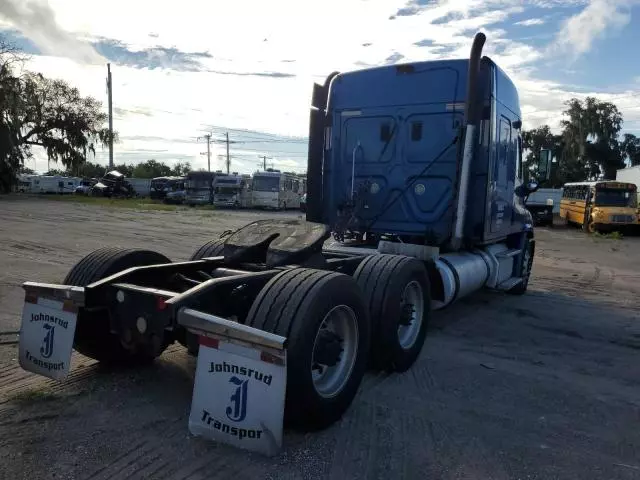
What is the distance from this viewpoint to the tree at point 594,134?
5734 cm

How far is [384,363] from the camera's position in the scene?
4609 mm

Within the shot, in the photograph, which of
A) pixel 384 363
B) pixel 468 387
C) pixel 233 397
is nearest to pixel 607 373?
pixel 468 387

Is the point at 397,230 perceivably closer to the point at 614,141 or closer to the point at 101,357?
the point at 101,357

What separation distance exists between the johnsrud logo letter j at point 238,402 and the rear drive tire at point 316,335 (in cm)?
28

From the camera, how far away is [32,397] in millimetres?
3840

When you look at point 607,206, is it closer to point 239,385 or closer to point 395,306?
point 395,306

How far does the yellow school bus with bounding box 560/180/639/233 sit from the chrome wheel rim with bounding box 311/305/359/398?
25.1 meters

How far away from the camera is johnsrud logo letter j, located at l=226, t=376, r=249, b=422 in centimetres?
305

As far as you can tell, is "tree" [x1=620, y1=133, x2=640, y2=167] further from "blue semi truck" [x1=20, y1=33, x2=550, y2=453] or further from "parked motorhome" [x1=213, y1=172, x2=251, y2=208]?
"blue semi truck" [x1=20, y1=33, x2=550, y2=453]

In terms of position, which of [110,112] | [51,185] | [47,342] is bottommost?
[51,185]

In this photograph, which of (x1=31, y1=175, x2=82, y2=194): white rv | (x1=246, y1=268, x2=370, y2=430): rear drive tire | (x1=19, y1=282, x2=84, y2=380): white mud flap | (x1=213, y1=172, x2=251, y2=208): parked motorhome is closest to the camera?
(x1=246, y1=268, x2=370, y2=430): rear drive tire

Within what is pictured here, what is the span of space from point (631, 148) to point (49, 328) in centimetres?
7013

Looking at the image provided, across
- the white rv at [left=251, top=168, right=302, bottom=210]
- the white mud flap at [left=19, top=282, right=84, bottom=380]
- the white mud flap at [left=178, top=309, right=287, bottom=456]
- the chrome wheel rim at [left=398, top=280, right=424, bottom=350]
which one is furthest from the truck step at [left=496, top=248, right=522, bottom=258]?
the white rv at [left=251, top=168, right=302, bottom=210]

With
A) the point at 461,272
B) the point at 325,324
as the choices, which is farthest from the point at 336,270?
the point at 461,272
